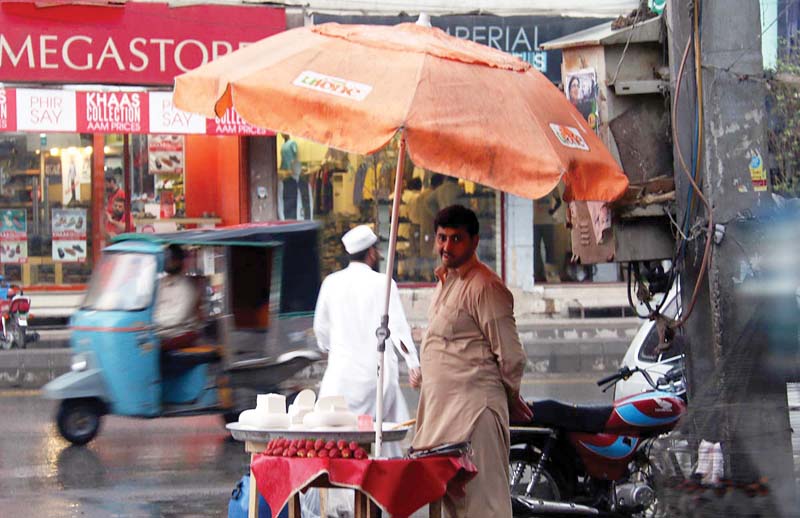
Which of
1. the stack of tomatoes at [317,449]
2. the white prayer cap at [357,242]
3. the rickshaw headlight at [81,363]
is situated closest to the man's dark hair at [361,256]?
the white prayer cap at [357,242]

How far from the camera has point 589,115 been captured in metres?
6.70

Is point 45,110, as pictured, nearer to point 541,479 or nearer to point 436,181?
point 436,181

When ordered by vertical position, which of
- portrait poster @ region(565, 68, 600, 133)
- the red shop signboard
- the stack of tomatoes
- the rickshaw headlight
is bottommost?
the rickshaw headlight

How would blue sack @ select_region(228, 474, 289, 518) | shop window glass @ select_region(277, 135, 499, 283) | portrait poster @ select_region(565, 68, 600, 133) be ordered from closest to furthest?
1. blue sack @ select_region(228, 474, 289, 518)
2. portrait poster @ select_region(565, 68, 600, 133)
3. shop window glass @ select_region(277, 135, 499, 283)

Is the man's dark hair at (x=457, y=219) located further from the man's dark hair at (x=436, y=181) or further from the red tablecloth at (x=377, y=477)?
the man's dark hair at (x=436, y=181)

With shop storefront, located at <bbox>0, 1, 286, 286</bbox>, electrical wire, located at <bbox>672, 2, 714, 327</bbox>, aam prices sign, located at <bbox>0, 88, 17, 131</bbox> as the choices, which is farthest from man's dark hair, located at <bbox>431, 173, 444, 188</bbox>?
electrical wire, located at <bbox>672, 2, 714, 327</bbox>

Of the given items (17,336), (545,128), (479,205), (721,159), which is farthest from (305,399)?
(479,205)

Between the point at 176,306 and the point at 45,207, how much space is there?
9058mm

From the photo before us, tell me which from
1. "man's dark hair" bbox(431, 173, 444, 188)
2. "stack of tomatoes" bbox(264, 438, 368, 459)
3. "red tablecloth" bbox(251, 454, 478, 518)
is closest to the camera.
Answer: "red tablecloth" bbox(251, 454, 478, 518)

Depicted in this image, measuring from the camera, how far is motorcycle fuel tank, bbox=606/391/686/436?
7.09 metres

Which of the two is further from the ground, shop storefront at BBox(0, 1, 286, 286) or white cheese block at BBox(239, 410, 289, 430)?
shop storefront at BBox(0, 1, 286, 286)

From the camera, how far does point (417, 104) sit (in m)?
4.81

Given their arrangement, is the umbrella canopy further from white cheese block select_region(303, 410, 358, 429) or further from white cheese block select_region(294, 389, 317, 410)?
white cheese block select_region(294, 389, 317, 410)

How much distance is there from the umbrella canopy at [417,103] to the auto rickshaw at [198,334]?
4.93m
